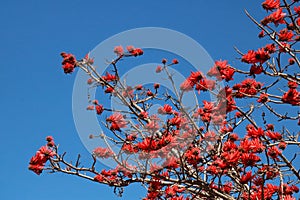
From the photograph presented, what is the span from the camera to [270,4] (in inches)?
134

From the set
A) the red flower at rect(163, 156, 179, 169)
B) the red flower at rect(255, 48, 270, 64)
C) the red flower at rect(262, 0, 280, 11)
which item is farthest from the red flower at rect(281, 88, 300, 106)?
the red flower at rect(163, 156, 179, 169)

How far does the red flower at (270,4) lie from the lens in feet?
11.1

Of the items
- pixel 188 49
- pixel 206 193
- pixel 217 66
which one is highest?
pixel 188 49

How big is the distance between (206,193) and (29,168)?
64.8 inches

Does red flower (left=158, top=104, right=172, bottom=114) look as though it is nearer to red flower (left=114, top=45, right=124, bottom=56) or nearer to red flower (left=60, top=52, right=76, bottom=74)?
red flower (left=114, top=45, right=124, bottom=56)

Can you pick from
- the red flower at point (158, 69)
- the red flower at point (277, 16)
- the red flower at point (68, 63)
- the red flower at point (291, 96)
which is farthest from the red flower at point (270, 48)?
the red flower at point (68, 63)

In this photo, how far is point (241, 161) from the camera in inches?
117

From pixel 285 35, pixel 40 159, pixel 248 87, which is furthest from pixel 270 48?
pixel 40 159

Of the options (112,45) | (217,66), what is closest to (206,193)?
(217,66)

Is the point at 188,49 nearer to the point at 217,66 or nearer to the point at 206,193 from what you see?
the point at 217,66

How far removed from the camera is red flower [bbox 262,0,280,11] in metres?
3.39

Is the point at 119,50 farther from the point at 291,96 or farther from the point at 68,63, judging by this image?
the point at 291,96

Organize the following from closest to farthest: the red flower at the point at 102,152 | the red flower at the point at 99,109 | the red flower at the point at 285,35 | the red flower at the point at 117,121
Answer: the red flower at the point at 285,35
the red flower at the point at 102,152
the red flower at the point at 117,121
the red flower at the point at 99,109

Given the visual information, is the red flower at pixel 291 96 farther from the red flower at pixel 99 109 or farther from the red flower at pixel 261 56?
the red flower at pixel 99 109
